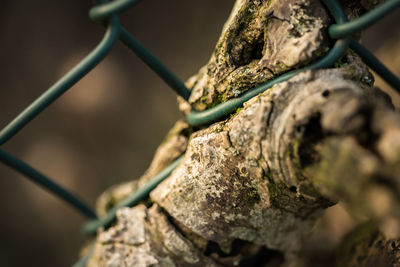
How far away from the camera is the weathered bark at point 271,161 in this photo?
9.0 inches

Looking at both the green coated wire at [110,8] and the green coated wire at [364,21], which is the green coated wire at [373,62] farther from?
the green coated wire at [110,8]

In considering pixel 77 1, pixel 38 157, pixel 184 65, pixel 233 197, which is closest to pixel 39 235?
pixel 38 157

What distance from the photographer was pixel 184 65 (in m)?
1.40

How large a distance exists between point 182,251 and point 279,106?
264 mm

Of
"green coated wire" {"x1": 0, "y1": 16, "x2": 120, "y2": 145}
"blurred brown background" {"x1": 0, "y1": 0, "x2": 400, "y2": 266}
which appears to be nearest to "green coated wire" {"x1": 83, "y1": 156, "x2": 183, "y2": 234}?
"green coated wire" {"x1": 0, "y1": 16, "x2": 120, "y2": 145}

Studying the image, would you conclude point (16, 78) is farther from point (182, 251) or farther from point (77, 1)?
point (182, 251)

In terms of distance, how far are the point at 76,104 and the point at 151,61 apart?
1202 mm

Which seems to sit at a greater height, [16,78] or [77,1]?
[77,1]

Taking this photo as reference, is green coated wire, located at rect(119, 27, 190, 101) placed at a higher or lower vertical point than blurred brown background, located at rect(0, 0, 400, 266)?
lower

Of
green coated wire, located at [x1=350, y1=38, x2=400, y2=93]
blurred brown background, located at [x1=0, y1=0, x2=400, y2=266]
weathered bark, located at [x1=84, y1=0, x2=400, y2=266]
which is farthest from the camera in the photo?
blurred brown background, located at [x1=0, y1=0, x2=400, y2=266]

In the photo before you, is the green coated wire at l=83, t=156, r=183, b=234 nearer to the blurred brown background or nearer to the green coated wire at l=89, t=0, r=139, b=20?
the green coated wire at l=89, t=0, r=139, b=20

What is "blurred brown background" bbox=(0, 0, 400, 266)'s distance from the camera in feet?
4.36

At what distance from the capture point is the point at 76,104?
146 centimetres

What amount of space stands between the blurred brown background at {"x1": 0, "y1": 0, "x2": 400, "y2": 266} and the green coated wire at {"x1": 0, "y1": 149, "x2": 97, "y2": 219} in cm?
92
